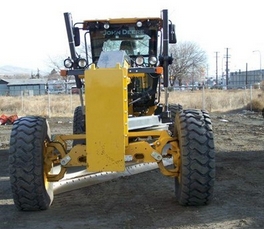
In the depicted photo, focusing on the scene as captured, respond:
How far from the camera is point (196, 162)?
620 cm

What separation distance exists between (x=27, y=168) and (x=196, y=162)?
6.91ft

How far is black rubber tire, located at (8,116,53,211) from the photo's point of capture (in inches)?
247

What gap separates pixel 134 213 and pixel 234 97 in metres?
27.5

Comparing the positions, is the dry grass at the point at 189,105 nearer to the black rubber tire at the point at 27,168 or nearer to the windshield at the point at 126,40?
the windshield at the point at 126,40

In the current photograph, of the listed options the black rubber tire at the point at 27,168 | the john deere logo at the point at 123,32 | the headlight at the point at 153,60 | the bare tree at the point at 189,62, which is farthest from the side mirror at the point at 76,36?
the bare tree at the point at 189,62

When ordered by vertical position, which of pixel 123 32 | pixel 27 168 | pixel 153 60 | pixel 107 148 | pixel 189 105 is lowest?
pixel 189 105

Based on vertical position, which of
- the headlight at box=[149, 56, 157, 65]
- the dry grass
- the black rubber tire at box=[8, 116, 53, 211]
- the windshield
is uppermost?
the windshield

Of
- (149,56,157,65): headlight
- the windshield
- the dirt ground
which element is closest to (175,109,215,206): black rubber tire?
the dirt ground

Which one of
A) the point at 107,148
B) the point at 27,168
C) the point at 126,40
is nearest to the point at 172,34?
the point at 126,40

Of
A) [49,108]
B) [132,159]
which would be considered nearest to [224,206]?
[132,159]

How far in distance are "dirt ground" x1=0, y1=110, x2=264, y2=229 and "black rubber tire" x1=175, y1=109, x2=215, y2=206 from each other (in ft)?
0.60

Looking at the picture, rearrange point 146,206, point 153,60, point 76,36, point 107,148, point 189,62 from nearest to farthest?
1. point 107,148
2. point 146,206
3. point 153,60
4. point 76,36
5. point 189,62

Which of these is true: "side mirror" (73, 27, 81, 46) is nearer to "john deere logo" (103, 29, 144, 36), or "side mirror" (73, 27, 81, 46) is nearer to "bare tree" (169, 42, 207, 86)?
"john deere logo" (103, 29, 144, 36)

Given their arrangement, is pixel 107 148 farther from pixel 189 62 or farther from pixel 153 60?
pixel 189 62
